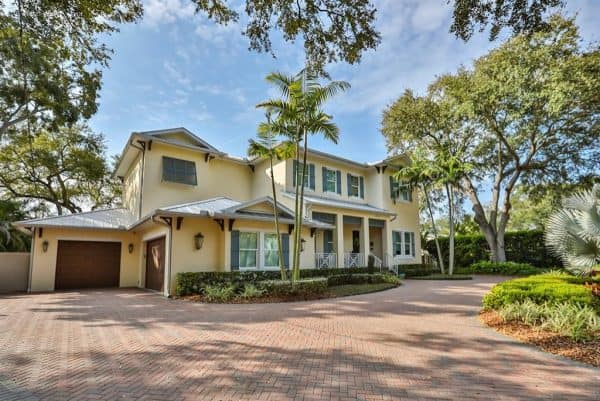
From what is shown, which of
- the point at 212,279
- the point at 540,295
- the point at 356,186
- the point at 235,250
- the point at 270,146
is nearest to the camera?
the point at 540,295

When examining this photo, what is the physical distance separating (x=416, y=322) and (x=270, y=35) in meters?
7.15

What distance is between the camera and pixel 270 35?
23.5ft

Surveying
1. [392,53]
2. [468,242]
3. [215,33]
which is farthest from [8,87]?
[468,242]

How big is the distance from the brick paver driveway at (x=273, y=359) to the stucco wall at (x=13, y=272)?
819 centimetres

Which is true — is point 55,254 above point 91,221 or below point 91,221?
below

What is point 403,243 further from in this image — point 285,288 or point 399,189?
point 285,288

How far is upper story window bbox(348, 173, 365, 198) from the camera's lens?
21719mm

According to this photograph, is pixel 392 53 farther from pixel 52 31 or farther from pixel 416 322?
pixel 52 31

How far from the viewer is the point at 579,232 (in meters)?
8.86

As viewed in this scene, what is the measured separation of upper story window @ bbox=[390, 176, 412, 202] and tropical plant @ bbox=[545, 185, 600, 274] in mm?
12130

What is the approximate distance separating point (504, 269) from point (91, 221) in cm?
2323

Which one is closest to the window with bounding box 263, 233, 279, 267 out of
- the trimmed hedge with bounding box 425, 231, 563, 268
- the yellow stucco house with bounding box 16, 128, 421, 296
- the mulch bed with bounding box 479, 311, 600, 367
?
the yellow stucco house with bounding box 16, 128, 421, 296

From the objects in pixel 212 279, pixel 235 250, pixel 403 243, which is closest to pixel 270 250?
pixel 235 250

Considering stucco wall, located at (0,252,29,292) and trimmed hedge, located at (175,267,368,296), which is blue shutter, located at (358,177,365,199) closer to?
trimmed hedge, located at (175,267,368,296)
